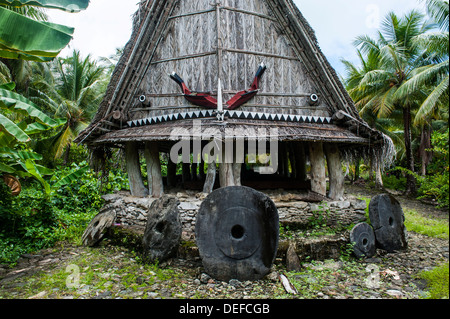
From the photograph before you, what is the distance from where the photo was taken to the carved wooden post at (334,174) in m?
7.07

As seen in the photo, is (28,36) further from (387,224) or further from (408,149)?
(408,149)

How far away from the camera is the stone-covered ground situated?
13.2 feet

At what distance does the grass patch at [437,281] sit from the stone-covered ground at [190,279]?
12 cm

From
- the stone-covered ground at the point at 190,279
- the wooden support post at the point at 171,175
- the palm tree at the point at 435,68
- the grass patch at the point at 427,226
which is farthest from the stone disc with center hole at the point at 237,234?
the palm tree at the point at 435,68

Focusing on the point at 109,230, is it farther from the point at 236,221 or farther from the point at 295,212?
the point at 295,212

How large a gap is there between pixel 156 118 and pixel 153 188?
1.84 meters

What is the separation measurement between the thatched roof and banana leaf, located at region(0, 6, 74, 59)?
2.73 meters

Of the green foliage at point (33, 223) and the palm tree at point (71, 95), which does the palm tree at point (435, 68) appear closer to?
the green foliage at point (33, 223)

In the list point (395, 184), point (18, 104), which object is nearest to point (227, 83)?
point (18, 104)

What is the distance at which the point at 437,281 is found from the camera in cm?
429

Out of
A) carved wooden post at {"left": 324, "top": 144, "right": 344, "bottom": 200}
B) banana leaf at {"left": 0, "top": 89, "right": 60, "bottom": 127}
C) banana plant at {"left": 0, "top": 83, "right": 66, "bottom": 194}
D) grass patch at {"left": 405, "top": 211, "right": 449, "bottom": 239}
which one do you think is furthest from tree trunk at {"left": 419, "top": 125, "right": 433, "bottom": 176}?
banana leaf at {"left": 0, "top": 89, "right": 60, "bottom": 127}

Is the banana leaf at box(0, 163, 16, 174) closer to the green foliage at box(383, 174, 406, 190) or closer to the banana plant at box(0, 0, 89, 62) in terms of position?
the banana plant at box(0, 0, 89, 62)

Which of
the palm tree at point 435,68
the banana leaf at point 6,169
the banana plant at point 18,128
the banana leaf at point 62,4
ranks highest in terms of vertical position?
the palm tree at point 435,68
